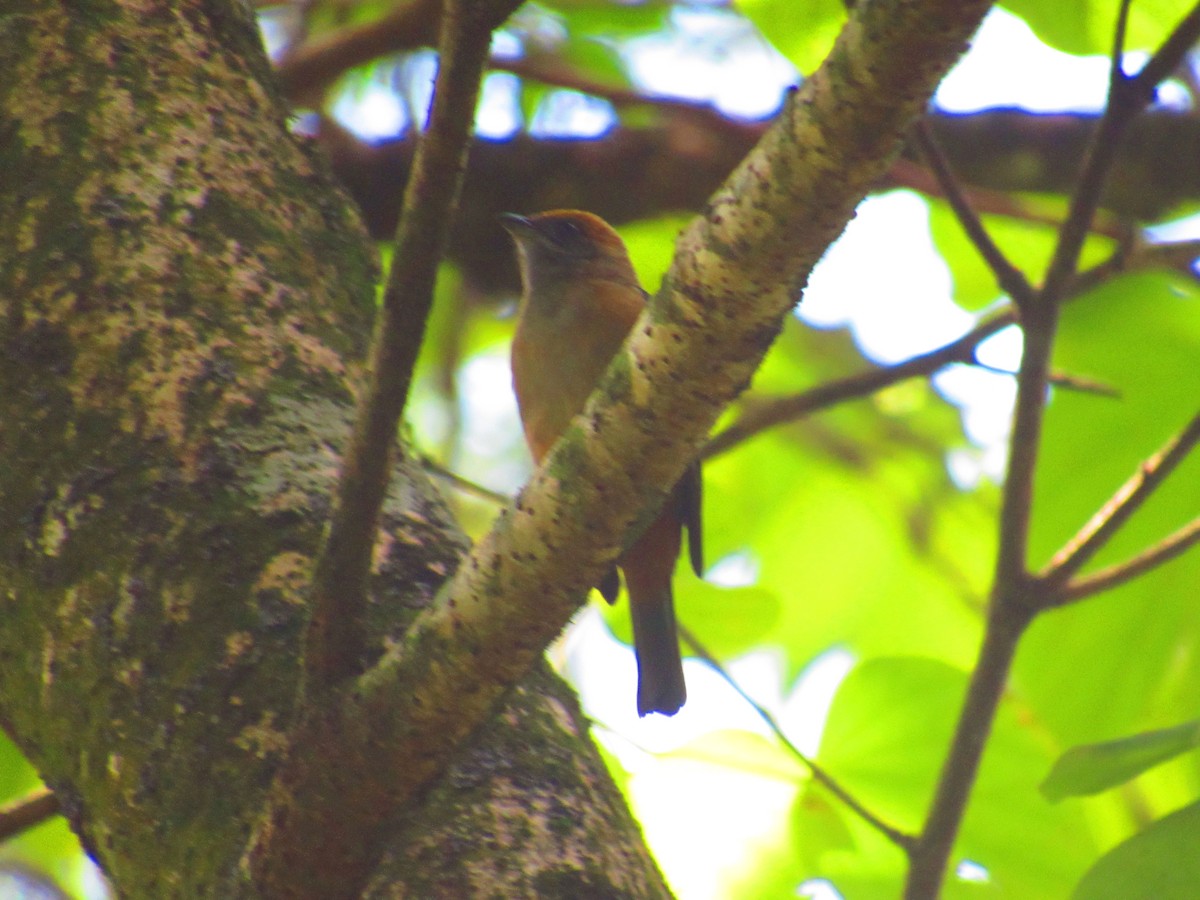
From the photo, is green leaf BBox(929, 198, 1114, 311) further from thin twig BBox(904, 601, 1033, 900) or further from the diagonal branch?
the diagonal branch

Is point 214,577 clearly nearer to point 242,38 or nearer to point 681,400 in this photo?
point 681,400

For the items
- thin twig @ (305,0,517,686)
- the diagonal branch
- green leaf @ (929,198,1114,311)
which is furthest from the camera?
green leaf @ (929,198,1114,311)

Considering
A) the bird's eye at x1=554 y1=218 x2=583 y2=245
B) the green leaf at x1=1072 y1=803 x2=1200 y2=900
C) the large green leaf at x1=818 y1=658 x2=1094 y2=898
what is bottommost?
the green leaf at x1=1072 y1=803 x2=1200 y2=900

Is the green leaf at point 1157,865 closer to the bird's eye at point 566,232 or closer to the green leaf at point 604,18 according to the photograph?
the bird's eye at point 566,232

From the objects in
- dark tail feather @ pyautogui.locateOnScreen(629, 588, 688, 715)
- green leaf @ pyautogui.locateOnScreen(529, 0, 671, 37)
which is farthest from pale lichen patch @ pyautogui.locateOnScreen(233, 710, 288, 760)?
green leaf @ pyautogui.locateOnScreen(529, 0, 671, 37)

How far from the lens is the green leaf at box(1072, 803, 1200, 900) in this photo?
1.76 m

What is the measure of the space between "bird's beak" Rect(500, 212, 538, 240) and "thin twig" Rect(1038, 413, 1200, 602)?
2.21 m

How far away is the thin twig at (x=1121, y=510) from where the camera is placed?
249 cm

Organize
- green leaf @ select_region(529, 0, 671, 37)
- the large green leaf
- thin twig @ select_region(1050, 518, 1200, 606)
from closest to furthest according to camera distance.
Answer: thin twig @ select_region(1050, 518, 1200, 606), the large green leaf, green leaf @ select_region(529, 0, 671, 37)

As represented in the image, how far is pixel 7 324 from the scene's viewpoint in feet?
6.09

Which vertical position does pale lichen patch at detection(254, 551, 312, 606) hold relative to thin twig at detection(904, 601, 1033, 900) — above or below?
below

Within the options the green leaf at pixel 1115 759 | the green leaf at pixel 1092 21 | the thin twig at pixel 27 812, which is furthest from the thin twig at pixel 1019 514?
the thin twig at pixel 27 812

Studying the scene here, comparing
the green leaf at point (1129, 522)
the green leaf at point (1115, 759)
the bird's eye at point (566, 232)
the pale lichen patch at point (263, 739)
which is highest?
the bird's eye at point (566, 232)

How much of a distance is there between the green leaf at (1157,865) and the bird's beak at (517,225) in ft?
9.45
